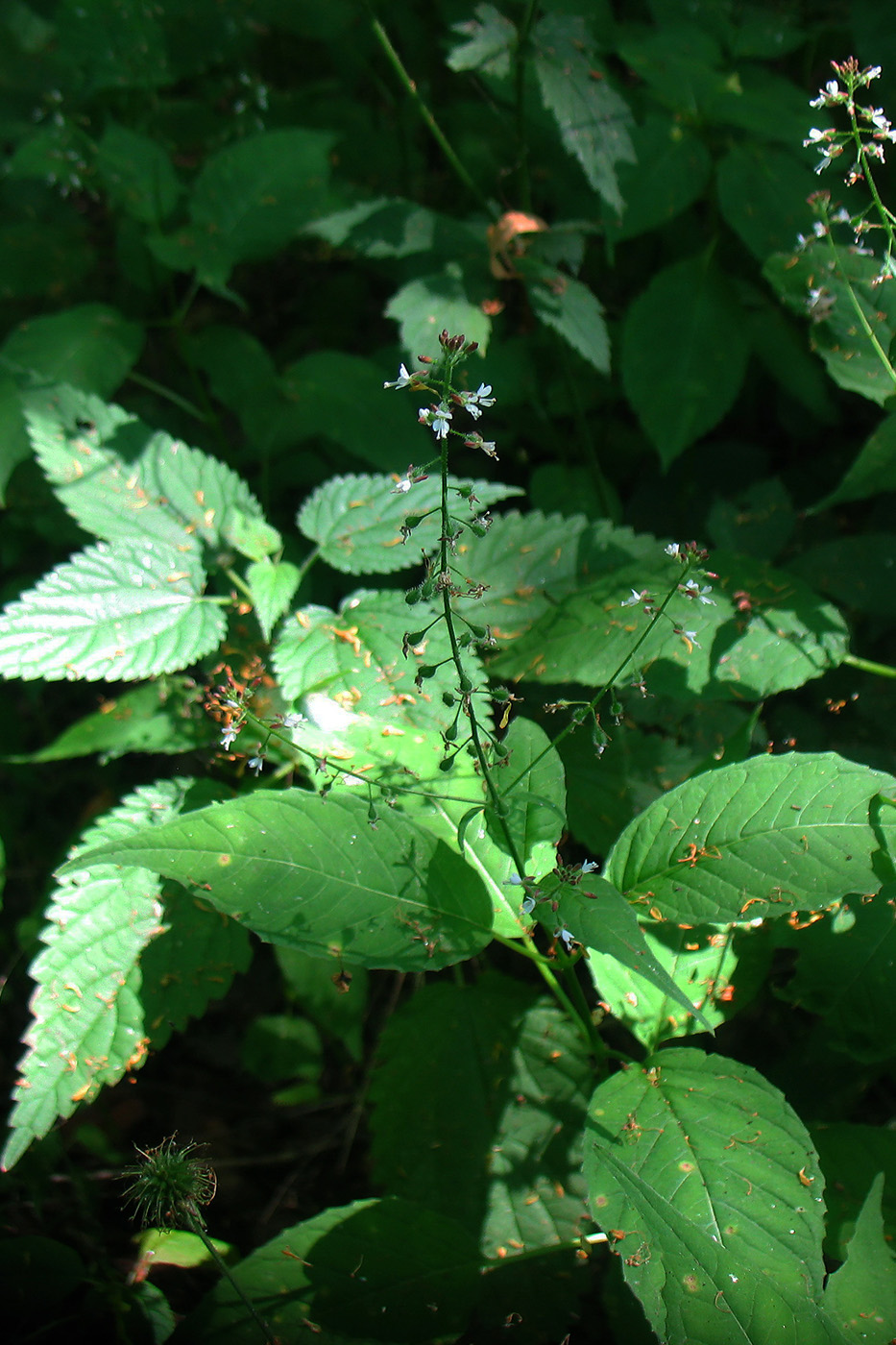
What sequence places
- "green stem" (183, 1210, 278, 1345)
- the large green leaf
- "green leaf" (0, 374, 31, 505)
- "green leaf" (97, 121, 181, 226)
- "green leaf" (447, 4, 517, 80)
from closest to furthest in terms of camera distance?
"green stem" (183, 1210, 278, 1345) → the large green leaf → "green leaf" (447, 4, 517, 80) → "green leaf" (0, 374, 31, 505) → "green leaf" (97, 121, 181, 226)

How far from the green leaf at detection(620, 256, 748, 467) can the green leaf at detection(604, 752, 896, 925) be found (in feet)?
4.04

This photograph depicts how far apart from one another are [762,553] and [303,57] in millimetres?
2964

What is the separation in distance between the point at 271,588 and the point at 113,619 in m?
0.37

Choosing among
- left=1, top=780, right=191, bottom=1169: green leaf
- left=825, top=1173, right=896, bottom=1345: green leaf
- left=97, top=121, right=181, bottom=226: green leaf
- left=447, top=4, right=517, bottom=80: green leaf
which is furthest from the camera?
left=97, top=121, right=181, bottom=226: green leaf

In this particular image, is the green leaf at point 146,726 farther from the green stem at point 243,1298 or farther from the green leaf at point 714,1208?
the green leaf at point 714,1208

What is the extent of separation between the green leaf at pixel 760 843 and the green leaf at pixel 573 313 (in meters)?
1.25

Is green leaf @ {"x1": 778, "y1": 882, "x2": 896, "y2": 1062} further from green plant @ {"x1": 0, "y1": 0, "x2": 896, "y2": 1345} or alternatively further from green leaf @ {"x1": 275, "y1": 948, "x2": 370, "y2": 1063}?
green leaf @ {"x1": 275, "y1": 948, "x2": 370, "y2": 1063}

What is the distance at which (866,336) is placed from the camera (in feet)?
7.09

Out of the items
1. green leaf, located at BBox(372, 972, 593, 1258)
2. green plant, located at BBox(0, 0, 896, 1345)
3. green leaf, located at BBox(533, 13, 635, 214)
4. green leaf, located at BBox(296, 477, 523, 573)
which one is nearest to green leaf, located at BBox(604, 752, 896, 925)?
green plant, located at BBox(0, 0, 896, 1345)

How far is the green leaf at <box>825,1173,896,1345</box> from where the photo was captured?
149 centimetres

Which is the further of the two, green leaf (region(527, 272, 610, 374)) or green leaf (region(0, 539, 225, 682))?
green leaf (region(527, 272, 610, 374))

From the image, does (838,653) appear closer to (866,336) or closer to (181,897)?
(866,336)

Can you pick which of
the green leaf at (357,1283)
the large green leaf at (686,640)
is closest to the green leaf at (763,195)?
the large green leaf at (686,640)

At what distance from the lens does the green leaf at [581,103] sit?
224cm
